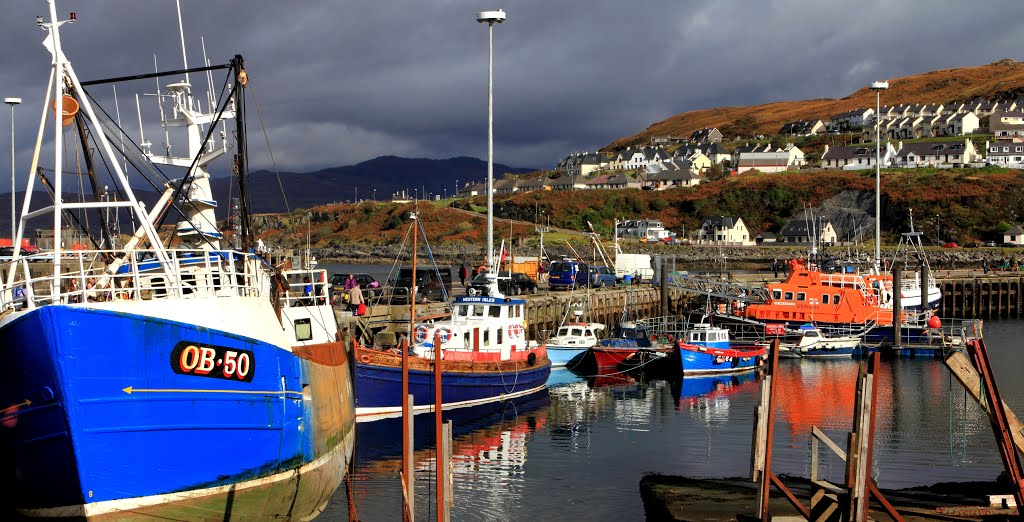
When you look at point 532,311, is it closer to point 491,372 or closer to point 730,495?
point 491,372

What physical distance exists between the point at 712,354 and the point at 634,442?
13.2 m

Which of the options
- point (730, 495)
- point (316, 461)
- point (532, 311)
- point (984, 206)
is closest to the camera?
point (730, 495)

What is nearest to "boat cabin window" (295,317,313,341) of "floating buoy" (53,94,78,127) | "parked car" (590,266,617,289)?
"floating buoy" (53,94,78,127)

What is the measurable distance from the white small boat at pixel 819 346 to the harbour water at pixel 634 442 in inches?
209

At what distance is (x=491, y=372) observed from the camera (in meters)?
32.9

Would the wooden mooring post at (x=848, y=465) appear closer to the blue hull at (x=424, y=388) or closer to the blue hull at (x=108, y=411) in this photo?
the blue hull at (x=108, y=411)

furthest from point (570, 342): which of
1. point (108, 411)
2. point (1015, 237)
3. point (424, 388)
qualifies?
point (1015, 237)

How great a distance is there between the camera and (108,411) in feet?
50.9

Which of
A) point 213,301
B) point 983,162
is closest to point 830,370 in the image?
point 213,301

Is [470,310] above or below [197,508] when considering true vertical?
above

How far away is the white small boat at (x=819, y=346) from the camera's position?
48031 mm

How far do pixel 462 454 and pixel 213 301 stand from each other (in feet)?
38.5

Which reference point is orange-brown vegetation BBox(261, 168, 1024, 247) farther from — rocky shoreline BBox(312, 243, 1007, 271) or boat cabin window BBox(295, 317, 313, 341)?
boat cabin window BBox(295, 317, 313, 341)

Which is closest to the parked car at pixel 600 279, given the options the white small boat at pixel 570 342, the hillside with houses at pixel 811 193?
the white small boat at pixel 570 342
